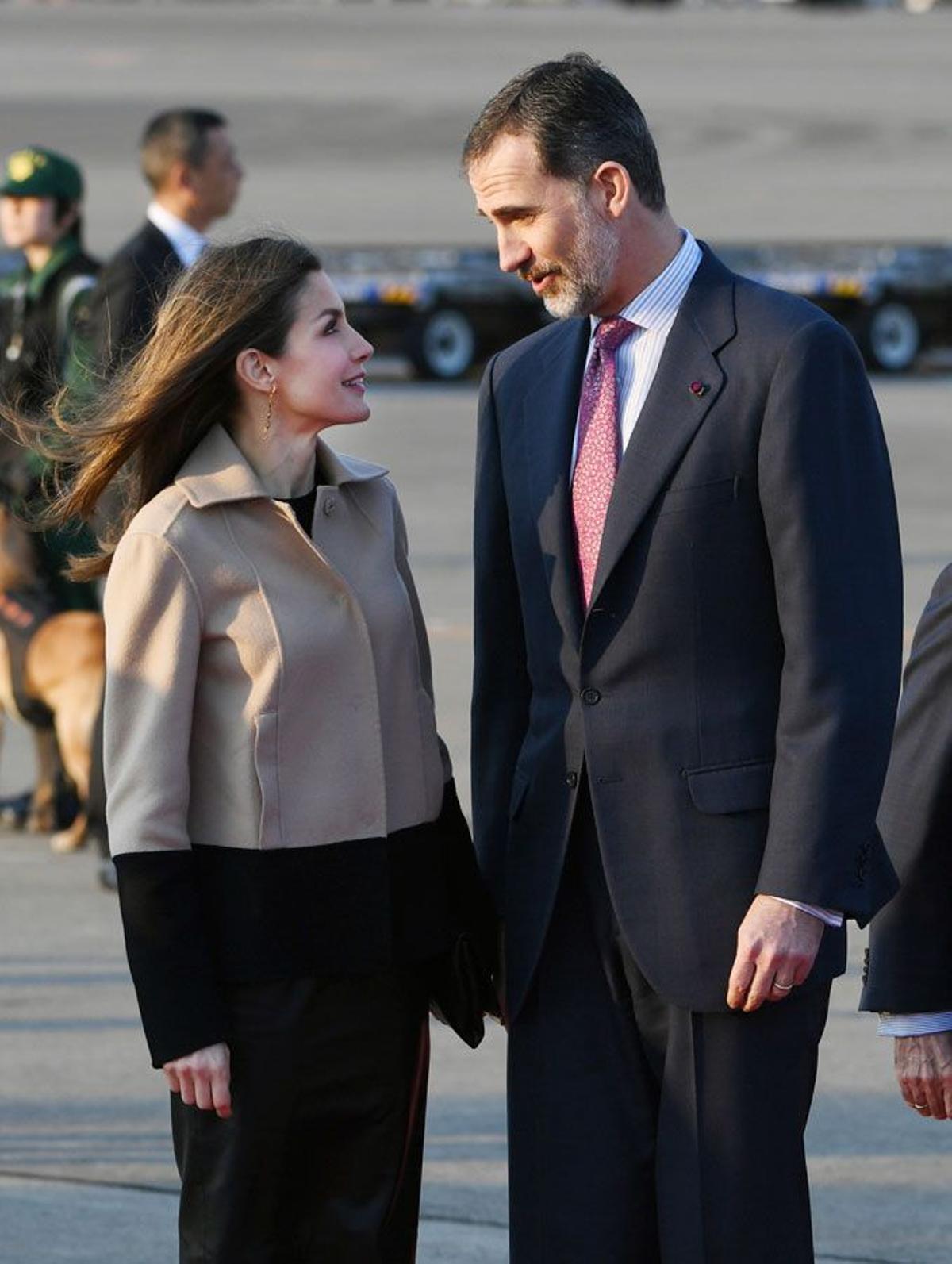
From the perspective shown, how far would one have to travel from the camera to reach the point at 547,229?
110 inches

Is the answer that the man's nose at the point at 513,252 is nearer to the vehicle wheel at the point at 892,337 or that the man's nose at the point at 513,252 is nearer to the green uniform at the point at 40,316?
the green uniform at the point at 40,316

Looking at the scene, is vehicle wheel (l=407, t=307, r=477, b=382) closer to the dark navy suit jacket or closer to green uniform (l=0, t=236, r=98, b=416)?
green uniform (l=0, t=236, r=98, b=416)

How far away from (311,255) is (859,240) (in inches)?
1106

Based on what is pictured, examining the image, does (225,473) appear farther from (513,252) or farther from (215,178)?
(215,178)

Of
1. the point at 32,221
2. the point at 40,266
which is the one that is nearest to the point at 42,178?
the point at 32,221

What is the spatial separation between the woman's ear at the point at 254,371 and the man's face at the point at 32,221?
4.25 metres

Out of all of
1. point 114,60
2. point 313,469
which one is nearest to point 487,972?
point 313,469

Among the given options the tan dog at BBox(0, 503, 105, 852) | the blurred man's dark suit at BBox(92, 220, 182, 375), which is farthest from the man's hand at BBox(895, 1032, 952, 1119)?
the tan dog at BBox(0, 503, 105, 852)

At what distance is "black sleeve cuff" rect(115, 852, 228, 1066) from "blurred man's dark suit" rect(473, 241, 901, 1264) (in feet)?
1.44

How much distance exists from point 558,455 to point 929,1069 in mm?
886

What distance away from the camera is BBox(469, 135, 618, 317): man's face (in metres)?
2.78

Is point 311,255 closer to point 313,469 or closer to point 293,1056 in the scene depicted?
point 313,469

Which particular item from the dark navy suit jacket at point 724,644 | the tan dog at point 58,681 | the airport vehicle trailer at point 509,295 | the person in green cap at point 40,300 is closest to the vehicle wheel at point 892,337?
the airport vehicle trailer at point 509,295

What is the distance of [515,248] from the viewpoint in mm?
2818
